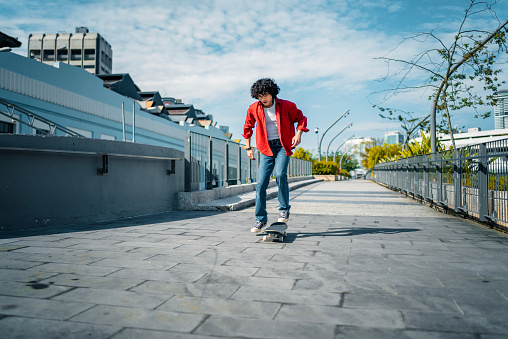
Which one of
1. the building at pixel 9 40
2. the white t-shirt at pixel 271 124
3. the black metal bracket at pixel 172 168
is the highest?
the building at pixel 9 40

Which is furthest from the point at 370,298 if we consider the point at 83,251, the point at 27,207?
the point at 27,207

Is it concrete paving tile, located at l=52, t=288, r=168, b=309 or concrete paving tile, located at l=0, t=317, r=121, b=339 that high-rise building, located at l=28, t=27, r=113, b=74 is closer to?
concrete paving tile, located at l=52, t=288, r=168, b=309

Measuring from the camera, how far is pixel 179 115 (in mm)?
59469

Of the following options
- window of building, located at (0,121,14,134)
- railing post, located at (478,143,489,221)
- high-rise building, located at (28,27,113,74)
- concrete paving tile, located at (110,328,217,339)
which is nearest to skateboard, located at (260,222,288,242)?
concrete paving tile, located at (110,328,217,339)

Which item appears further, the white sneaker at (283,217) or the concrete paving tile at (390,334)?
the white sneaker at (283,217)

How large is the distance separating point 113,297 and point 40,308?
0.41 metres

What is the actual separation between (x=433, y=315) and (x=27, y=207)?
5457 millimetres

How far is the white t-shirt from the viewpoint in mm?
4910

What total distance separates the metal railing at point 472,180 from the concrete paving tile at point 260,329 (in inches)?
171

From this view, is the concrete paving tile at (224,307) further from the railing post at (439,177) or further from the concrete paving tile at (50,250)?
the railing post at (439,177)

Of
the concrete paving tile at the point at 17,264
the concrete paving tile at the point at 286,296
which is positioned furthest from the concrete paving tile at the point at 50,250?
the concrete paving tile at the point at 286,296

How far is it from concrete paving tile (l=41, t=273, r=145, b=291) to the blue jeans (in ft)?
7.08

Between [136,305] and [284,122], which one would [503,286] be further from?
[284,122]

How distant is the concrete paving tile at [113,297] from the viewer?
95.4 inches
